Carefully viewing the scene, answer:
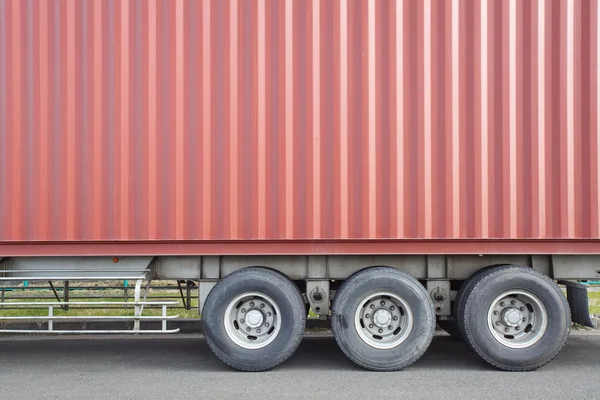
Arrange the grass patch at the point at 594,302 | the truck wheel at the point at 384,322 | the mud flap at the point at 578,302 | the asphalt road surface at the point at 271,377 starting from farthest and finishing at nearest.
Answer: the grass patch at the point at 594,302, the mud flap at the point at 578,302, the truck wheel at the point at 384,322, the asphalt road surface at the point at 271,377

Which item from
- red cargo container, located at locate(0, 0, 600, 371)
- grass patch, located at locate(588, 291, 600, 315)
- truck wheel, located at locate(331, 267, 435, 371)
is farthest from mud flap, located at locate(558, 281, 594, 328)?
grass patch, located at locate(588, 291, 600, 315)

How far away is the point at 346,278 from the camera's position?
5.56m

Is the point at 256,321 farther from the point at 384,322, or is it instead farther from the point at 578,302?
the point at 578,302

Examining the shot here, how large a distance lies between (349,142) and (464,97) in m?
1.22

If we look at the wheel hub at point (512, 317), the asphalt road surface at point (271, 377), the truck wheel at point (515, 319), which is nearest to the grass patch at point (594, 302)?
the asphalt road surface at point (271, 377)

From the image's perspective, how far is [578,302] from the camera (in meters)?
5.70

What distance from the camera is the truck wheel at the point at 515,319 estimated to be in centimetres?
527

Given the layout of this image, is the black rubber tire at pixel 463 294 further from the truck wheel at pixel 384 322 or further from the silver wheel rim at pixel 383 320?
the silver wheel rim at pixel 383 320

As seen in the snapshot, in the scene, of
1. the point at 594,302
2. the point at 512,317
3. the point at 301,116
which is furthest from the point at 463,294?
the point at 594,302

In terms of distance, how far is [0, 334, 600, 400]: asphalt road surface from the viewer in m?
4.68

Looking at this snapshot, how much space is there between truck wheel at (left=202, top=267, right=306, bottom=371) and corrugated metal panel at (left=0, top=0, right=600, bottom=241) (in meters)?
0.50

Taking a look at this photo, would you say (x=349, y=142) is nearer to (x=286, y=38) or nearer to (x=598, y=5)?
(x=286, y=38)

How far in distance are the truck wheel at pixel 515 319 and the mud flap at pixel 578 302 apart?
0.46 metres

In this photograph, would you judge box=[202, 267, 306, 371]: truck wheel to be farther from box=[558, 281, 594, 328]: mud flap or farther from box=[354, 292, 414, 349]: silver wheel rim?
box=[558, 281, 594, 328]: mud flap
